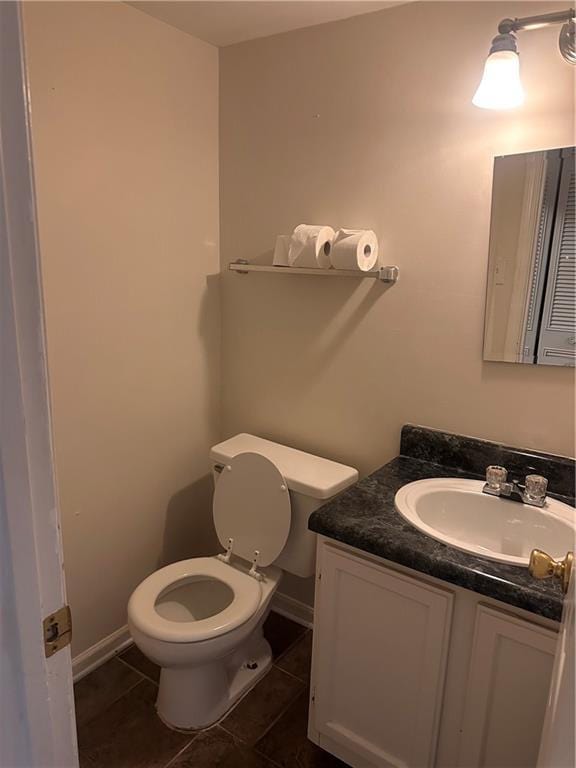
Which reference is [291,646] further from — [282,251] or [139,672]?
[282,251]

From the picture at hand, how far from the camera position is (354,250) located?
1.70 m

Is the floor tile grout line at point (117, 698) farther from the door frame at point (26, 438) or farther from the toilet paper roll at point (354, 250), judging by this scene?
the toilet paper roll at point (354, 250)

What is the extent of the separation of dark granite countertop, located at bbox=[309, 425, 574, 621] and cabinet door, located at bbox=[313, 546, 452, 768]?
8cm

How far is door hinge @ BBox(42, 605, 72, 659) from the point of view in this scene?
74 centimetres

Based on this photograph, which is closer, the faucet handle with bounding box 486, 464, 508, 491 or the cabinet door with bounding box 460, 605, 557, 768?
the cabinet door with bounding box 460, 605, 557, 768

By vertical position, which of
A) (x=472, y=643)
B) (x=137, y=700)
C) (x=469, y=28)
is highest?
(x=469, y=28)

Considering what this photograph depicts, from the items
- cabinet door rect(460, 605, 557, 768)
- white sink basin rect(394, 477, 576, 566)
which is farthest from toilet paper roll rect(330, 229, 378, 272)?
cabinet door rect(460, 605, 557, 768)

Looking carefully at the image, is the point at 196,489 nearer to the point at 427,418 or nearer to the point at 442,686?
the point at 427,418

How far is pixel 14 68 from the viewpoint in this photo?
1.94 ft

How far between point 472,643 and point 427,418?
73 cm

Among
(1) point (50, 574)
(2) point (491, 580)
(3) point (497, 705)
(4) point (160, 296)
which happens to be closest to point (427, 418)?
(2) point (491, 580)

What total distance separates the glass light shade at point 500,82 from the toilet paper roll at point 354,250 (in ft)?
1.61

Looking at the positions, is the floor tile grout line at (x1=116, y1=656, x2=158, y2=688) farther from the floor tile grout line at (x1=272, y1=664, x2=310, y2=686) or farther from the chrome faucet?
the chrome faucet

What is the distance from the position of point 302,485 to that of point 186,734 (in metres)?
0.87
